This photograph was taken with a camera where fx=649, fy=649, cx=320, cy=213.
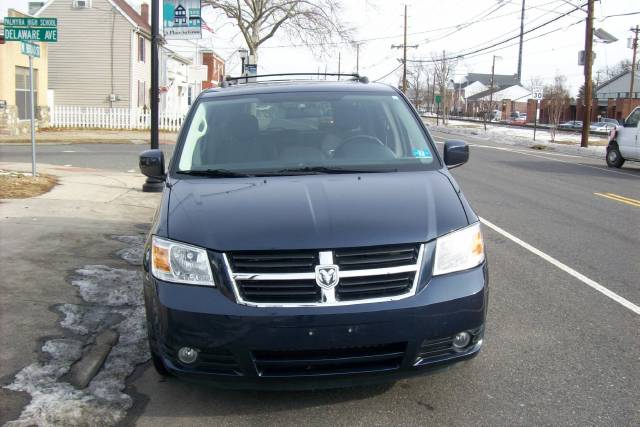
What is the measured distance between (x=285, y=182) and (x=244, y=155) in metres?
0.67

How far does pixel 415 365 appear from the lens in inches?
132

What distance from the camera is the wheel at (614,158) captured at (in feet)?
66.0

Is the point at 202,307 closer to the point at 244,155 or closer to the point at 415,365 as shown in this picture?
the point at 415,365

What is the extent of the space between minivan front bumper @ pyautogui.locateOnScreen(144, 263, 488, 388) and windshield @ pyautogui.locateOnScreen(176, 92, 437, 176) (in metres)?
1.23

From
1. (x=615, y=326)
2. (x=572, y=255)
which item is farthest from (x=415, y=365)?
(x=572, y=255)

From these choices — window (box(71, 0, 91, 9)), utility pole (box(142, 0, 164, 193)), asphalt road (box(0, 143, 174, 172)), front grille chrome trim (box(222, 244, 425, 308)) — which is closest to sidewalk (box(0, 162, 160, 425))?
front grille chrome trim (box(222, 244, 425, 308))

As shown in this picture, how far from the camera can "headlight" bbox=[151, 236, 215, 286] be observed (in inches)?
131

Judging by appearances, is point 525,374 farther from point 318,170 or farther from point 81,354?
point 81,354

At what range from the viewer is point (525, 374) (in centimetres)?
408

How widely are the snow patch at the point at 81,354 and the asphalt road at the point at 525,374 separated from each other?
15 centimetres

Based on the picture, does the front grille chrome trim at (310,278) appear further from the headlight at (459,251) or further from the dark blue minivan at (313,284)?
the headlight at (459,251)

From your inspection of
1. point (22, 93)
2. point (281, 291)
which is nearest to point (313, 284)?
point (281, 291)

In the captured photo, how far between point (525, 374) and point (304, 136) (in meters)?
2.23

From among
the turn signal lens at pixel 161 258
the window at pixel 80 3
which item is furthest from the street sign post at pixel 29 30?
the window at pixel 80 3
